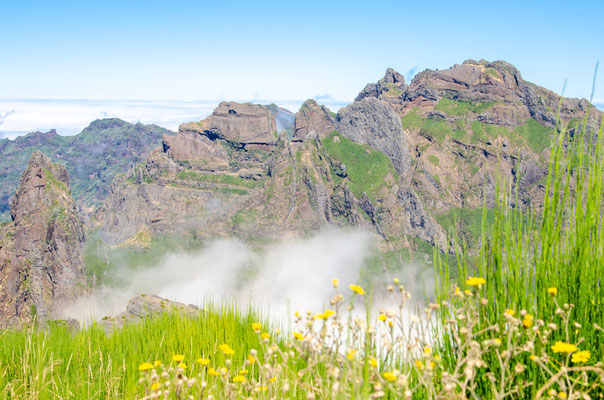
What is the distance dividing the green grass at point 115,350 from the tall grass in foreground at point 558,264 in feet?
11.5

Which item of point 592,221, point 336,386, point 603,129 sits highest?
point 603,129

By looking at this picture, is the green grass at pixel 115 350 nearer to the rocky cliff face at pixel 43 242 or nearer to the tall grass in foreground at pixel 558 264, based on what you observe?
the tall grass in foreground at pixel 558 264

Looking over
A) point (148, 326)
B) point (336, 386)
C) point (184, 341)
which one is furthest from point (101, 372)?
point (336, 386)

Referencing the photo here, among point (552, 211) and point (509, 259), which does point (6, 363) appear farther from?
point (552, 211)

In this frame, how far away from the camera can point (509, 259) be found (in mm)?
3963

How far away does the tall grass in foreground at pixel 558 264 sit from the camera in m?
3.70

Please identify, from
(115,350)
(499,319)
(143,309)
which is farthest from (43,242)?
(499,319)

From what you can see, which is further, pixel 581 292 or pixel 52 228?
pixel 52 228

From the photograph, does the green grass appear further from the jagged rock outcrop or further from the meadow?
the jagged rock outcrop

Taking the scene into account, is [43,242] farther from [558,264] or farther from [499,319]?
[558,264]

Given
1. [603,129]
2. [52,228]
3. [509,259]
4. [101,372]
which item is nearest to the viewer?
[509,259]

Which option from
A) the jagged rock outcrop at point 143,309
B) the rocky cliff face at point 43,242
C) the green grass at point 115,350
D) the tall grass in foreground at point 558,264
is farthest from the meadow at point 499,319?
the rocky cliff face at point 43,242

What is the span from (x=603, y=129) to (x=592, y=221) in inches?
41.2

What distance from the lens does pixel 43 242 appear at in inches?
5315
